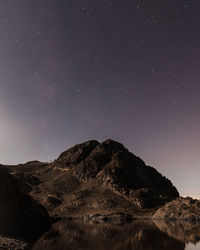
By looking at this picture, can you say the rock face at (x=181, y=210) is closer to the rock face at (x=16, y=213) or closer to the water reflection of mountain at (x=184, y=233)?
the water reflection of mountain at (x=184, y=233)

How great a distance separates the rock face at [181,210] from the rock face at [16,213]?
77.4 metres

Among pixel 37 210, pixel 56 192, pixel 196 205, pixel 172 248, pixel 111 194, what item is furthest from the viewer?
pixel 56 192

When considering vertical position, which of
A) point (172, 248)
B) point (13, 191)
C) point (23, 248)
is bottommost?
point (23, 248)

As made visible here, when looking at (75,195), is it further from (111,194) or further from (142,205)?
(142,205)

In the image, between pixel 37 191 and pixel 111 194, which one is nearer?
pixel 111 194

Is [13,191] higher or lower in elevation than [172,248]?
higher

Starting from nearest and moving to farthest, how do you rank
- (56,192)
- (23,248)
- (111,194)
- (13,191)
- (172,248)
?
(172,248) < (23,248) < (13,191) < (111,194) < (56,192)

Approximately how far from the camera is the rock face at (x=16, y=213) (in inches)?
1895

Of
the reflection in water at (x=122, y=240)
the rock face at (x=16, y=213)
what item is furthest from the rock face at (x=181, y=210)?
the rock face at (x=16, y=213)

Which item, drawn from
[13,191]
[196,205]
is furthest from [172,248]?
[196,205]

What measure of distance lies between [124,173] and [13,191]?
14620cm

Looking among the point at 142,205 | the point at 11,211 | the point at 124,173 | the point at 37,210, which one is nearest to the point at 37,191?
the point at 124,173

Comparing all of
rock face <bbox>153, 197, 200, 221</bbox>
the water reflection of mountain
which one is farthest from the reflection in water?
rock face <bbox>153, 197, 200, 221</bbox>

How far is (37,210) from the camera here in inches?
2557
